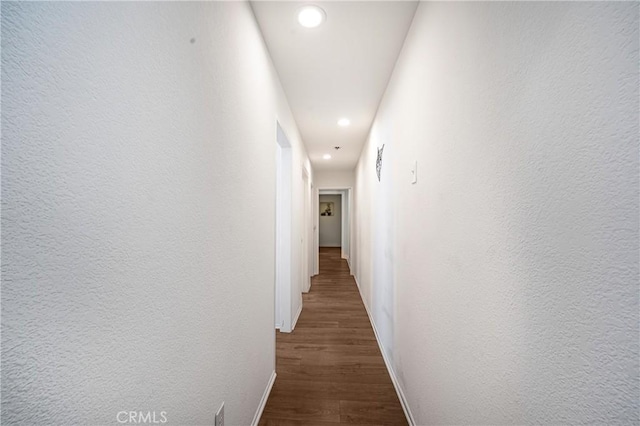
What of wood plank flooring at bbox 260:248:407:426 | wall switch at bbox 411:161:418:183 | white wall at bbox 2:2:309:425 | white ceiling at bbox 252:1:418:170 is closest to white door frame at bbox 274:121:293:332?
wood plank flooring at bbox 260:248:407:426

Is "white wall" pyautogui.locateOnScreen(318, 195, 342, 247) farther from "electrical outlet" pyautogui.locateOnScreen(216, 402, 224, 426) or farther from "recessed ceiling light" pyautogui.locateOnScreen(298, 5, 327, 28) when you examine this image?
"electrical outlet" pyautogui.locateOnScreen(216, 402, 224, 426)

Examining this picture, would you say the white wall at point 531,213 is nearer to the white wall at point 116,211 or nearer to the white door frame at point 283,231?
the white wall at point 116,211

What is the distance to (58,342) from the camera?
0.49m

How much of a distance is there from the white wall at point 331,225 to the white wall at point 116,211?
10.1 metres

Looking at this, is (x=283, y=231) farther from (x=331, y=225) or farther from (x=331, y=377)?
(x=331, y=225)

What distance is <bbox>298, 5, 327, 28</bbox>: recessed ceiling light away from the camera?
59.4 inches

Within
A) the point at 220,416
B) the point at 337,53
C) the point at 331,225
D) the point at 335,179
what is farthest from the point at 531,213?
the point at 331,225

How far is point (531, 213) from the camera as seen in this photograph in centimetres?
66

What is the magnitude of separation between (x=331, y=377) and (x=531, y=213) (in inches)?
79.6

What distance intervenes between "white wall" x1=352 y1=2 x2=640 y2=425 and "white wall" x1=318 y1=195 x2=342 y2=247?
9.86 meters

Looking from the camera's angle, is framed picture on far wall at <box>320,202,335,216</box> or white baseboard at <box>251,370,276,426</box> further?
framed picture on far wall at <box>320,202,335,216</box>

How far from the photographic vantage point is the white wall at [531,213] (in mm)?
476

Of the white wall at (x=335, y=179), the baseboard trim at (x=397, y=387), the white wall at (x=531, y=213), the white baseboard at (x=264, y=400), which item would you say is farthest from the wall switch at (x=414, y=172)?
the white wall at (x=335, y=179)

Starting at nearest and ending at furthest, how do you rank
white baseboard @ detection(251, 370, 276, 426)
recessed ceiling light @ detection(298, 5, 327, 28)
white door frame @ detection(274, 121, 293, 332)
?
1. recessed ceiling light @ detection(298, 5, 327, 28)
2. white baseboard @ detection(251, 370, 276, 426)
3. white door frame @ detection(274, 121, 293, 332)
